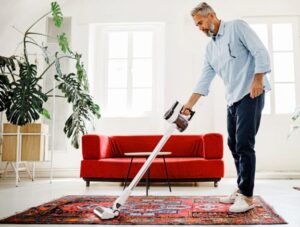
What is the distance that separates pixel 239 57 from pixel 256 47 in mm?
134

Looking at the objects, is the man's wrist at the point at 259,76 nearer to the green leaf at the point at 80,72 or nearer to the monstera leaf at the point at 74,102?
the monstera leaf at the point at 74,102

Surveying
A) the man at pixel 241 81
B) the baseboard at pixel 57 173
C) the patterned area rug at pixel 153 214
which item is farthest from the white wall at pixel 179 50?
the man at pixel 241 81

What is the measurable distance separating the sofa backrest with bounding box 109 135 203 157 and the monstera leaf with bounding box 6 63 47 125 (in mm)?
1092

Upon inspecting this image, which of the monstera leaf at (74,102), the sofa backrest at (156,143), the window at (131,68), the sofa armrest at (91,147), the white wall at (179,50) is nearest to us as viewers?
the sofa armrest at (91,147)

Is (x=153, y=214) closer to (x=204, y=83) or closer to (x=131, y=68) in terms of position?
(x=204, y=83)

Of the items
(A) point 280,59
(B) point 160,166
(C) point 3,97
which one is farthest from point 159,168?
(A) point 280,59

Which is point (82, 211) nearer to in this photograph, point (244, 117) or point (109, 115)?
point (244, 117)

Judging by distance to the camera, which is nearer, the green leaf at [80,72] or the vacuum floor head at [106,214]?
the vacuum floor head at [106,214]

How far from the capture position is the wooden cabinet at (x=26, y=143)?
13.4 ft

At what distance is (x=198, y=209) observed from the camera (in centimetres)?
204

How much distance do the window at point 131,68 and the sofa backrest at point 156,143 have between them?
0.81 meters

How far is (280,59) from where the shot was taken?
4.87 m

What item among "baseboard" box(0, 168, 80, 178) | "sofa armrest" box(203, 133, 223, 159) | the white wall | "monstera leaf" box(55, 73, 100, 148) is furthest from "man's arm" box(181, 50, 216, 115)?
"baseboard" box(0, 168, 80, 178)

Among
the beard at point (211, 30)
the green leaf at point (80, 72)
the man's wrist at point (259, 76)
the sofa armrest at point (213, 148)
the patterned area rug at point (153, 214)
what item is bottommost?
the patterned area rug at point (153, 214)
